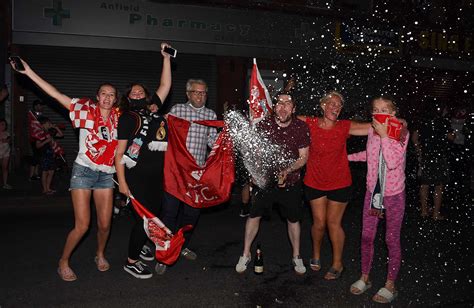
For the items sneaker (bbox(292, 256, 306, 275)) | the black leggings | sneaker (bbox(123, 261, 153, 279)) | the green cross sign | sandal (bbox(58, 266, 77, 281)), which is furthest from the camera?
the green cross sign

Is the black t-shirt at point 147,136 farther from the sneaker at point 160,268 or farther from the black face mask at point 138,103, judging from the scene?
the sneaker at point 160,268

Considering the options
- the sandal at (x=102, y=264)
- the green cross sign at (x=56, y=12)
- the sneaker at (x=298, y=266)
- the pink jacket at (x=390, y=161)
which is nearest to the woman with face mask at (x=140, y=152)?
the sandal at (x=102, y=264)

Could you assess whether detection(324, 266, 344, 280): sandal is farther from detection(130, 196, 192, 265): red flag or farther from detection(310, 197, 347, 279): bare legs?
detection(130, 196, 192, 265): red flag

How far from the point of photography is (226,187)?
16.5ft

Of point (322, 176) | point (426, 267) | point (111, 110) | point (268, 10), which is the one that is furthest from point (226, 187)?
point (268, 10)

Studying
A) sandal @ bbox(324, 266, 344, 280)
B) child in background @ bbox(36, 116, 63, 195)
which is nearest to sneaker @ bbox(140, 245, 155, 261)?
sandal @ bbox(324, 266, 344, 280)

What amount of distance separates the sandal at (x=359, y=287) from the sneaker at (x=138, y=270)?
2012 millimetres

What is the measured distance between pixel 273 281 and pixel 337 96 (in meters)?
1.96

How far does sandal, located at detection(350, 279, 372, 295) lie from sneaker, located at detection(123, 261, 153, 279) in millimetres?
2012

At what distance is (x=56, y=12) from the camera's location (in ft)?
39.1

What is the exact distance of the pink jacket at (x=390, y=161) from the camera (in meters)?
4.11

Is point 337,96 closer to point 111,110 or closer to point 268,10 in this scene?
point 111,110

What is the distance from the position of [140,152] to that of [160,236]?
33.0 inches

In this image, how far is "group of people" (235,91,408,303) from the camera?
13.7ft
